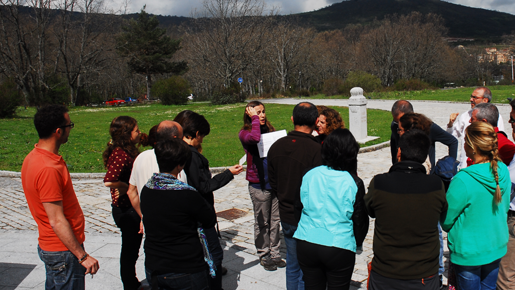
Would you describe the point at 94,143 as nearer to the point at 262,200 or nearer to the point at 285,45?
the point at 262,200

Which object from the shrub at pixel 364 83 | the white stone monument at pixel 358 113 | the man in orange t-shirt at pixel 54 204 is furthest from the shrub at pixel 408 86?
the man in orange t-shirt at pixel 54 204

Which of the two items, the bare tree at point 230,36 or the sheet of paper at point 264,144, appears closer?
the sheet of paper at point 264,144

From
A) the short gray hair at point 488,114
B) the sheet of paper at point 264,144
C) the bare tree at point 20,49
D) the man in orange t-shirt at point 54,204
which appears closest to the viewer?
the man in orange t-shirt at point 54,204

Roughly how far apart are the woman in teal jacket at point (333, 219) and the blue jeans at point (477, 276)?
80 centimetres

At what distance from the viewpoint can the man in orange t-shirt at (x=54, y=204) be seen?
110 inches

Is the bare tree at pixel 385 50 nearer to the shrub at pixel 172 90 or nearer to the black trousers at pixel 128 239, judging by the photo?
the shrub at pixel 172 90

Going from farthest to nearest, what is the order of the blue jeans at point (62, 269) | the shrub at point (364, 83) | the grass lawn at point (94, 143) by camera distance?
1. the shrub at point (364, 83)
2. the grass lawn at point (94, 143)
3. the blue jeans at point (62, 269)

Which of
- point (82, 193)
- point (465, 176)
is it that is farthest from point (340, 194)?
point (82, 193)

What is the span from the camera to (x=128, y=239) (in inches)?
161

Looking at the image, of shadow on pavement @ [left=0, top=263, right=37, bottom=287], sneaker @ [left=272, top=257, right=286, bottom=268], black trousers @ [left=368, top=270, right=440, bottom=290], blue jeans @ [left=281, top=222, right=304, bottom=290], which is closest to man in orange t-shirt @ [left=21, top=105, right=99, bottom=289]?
blue jeans @ [left=281, top=222, right=304, bottom=290]

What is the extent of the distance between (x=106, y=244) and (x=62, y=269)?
10.2 feet

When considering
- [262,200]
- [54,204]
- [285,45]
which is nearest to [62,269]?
[54,204]

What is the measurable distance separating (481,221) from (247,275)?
8.92ft

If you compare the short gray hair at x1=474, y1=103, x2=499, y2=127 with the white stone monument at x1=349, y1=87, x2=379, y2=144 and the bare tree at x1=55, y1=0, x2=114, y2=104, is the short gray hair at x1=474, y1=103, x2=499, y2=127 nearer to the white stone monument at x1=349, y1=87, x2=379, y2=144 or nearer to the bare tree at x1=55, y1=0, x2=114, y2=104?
the white stone monument at x1=349, y1=87, x2=379, y2=144
